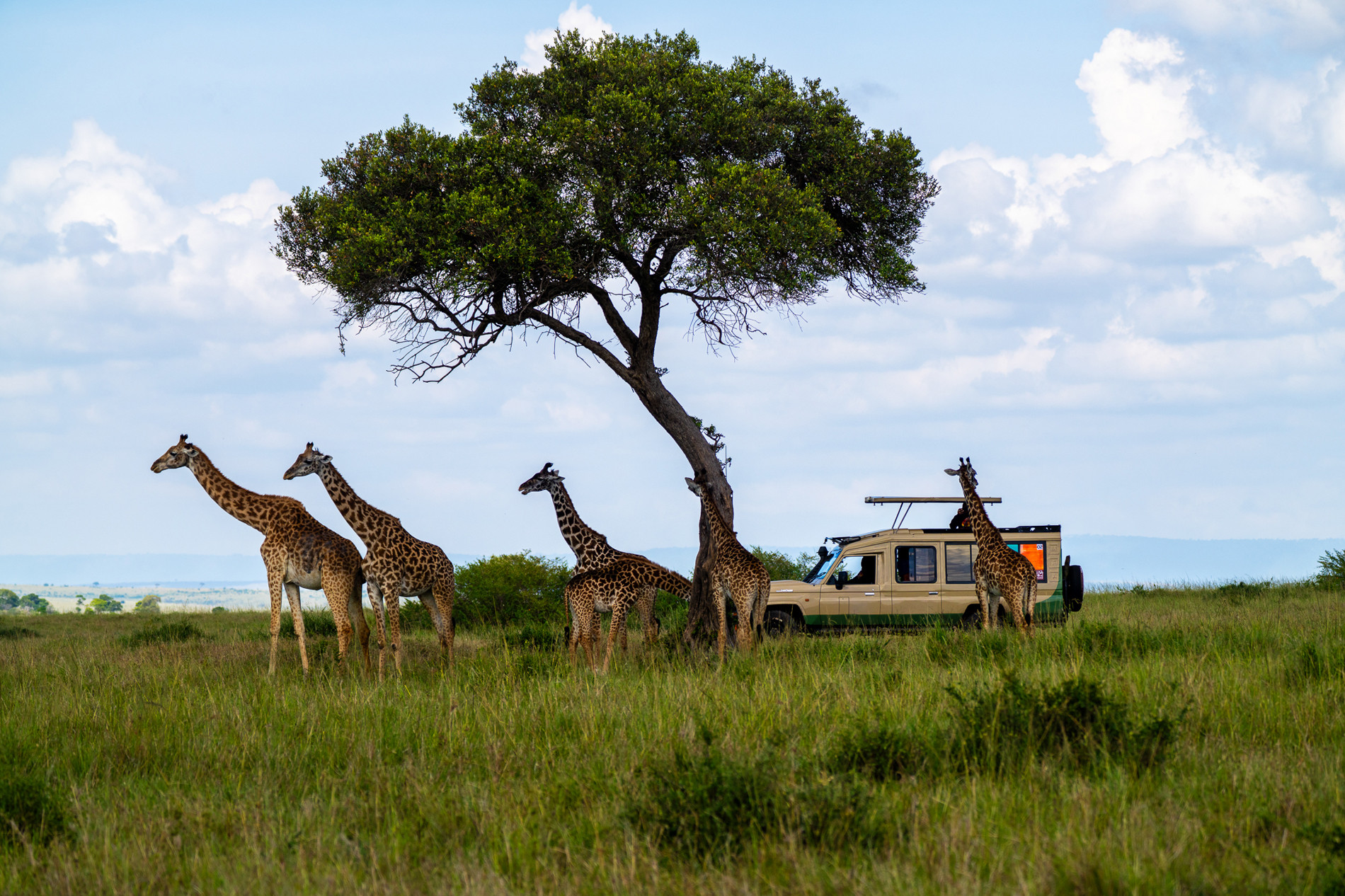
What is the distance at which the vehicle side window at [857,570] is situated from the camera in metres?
17.7

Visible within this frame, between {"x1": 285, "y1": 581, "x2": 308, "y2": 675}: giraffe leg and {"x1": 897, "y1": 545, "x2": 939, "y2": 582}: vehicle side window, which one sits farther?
{"x1": 897, "y1": 545, "x2": 939, "y2": 582}: vehicle side window

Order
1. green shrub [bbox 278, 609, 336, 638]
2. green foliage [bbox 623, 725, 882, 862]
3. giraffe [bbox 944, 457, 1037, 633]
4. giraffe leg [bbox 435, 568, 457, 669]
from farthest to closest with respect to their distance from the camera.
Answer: green shrub [bbox 278, 609, 336, 638] < giraffe [bbox 944, 457, 1037, 633] < giraffe leg [bbox 435, 568, 457, 669] < green foliage [bbox 623, 725, 882, 862]

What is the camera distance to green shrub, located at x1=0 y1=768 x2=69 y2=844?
20.3 feet

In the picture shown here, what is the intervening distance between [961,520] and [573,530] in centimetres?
749

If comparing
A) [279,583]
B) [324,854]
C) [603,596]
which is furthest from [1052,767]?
[279,583]

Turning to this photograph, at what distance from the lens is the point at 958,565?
17625mm

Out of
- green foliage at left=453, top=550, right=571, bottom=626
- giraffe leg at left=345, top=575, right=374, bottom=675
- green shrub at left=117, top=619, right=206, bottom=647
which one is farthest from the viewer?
green foliage at left=453, top=550, right=571, bottom=626

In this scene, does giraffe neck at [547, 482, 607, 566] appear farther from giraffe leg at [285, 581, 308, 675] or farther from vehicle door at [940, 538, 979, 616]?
vehicle door at [940, 538, 979, 616]

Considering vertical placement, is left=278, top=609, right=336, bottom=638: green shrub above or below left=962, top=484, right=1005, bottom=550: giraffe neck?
below

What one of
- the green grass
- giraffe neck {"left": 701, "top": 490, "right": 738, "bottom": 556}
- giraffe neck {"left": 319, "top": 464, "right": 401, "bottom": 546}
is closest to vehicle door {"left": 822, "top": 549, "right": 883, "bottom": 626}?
giraffe neck {"left": 701, "top": 490, "right": 738, "bottom": 556}

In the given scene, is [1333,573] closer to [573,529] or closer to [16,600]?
[573,529]

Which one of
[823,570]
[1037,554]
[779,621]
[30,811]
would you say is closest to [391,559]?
[30,811]

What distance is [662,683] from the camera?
10.5m

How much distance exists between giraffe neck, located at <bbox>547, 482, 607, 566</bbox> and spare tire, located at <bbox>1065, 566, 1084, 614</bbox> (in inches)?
332
